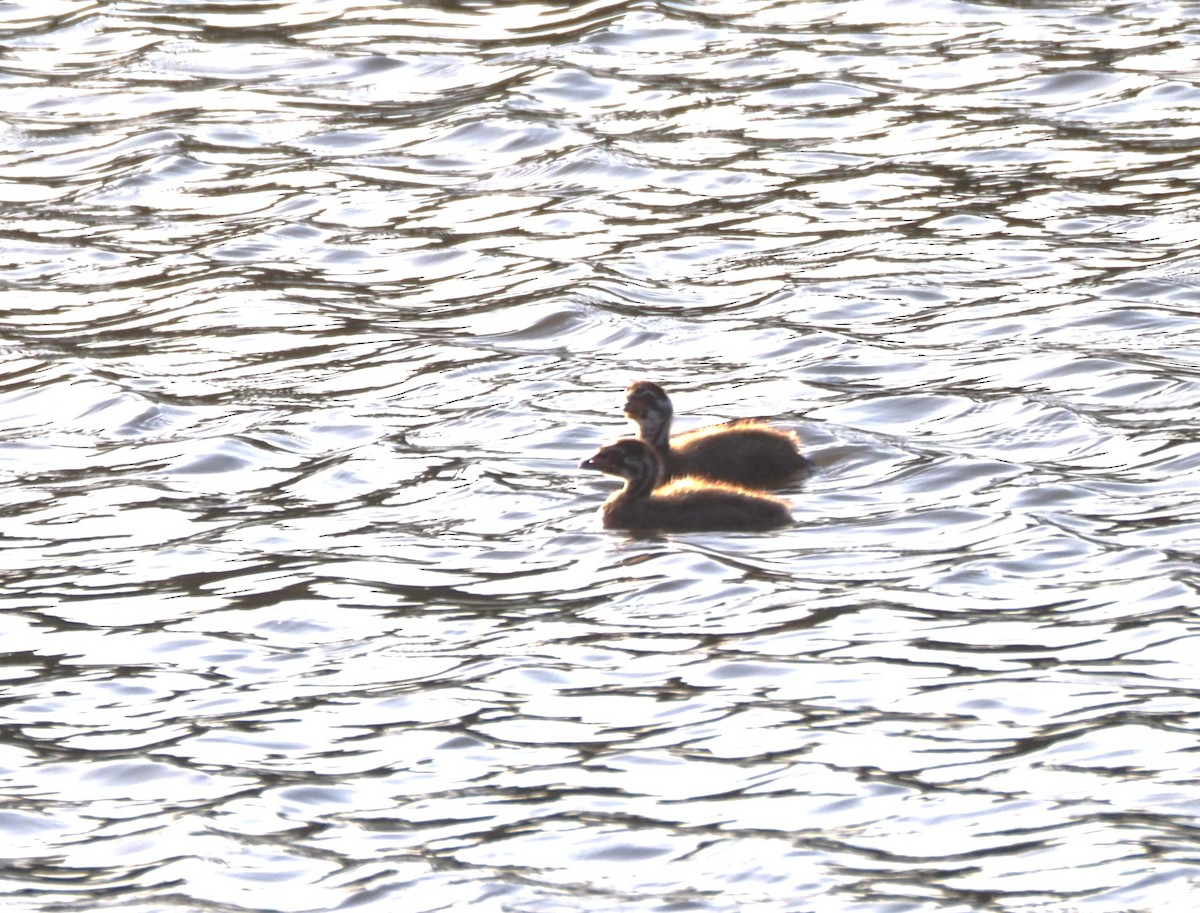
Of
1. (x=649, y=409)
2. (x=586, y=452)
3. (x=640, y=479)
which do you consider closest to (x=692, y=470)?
(x=649, y=409)

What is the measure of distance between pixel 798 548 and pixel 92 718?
3.10 m

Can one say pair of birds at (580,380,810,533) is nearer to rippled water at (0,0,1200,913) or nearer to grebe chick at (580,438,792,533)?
grebe chick at (580,438,792,533)

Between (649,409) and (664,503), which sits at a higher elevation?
(649,409)

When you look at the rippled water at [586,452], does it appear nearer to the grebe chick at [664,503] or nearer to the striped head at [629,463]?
the grebe chick at [664,503]

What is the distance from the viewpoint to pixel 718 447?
11453 mm

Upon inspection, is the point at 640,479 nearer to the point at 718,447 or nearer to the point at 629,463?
the point at 629,463

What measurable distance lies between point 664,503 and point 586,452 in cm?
114

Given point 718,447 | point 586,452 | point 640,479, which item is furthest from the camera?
point 586,452

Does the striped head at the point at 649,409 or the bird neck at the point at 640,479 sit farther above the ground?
the striped head at the point at 649,409

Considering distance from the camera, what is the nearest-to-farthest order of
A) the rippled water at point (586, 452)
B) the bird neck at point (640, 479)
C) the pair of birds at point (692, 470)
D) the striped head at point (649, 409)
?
1. the rippled water at point (586, 452)
2. the pair of birds at point (692, 470)
3. the bird neck at point (640, 479)
4. the striped head at point (649, 409)

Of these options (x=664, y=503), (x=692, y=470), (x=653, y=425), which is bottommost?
(x=692, y=470)

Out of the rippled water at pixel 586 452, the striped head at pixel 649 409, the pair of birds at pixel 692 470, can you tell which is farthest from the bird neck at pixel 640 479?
the striped head at pixel 649 409

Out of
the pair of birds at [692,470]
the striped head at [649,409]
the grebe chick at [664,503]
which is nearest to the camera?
the grebe chick at [664,503]

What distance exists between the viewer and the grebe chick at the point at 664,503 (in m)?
10.6
